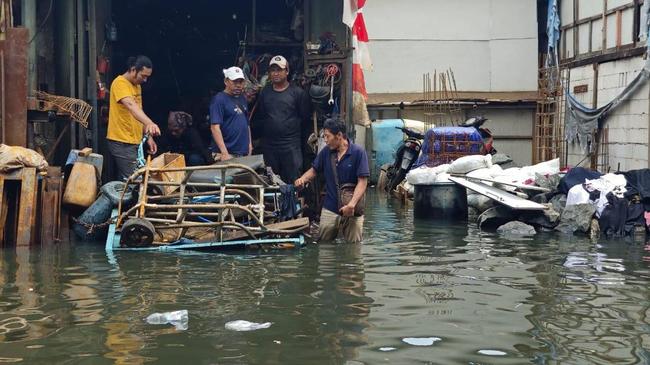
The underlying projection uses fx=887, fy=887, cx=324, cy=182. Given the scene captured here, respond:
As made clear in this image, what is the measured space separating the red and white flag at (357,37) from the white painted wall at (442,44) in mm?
11407

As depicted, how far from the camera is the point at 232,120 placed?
11289mm

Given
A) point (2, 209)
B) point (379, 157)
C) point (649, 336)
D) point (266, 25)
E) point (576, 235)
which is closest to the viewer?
point (649, 336)

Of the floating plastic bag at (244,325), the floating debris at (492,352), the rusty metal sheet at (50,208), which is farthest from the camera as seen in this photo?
the rusty metal sheet at (50,208)

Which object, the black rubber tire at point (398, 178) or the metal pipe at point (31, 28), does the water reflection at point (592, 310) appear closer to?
the metal pipe at point (31, 28)

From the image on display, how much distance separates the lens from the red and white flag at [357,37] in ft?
41.6

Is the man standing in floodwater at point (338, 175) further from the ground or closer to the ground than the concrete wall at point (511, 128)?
closer to the ground

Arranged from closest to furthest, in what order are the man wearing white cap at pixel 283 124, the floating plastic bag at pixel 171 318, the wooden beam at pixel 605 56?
the floating plastic bag at pixel 171 318
the man wearing white cap at pixel 283 124
the wooden beam at pixel 605 56

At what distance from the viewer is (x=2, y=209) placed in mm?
9742

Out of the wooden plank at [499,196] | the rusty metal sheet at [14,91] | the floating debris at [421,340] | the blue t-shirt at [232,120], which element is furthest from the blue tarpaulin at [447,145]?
the floating debris at [421,340]

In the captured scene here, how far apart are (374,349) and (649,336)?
1935 mm

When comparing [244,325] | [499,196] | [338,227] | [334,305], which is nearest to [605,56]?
[499,196]

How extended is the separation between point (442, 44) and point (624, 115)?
8161mm

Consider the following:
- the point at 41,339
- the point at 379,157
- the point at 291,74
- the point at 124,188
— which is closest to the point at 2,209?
the point at 124,188

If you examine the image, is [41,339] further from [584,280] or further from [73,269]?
[584,280]
